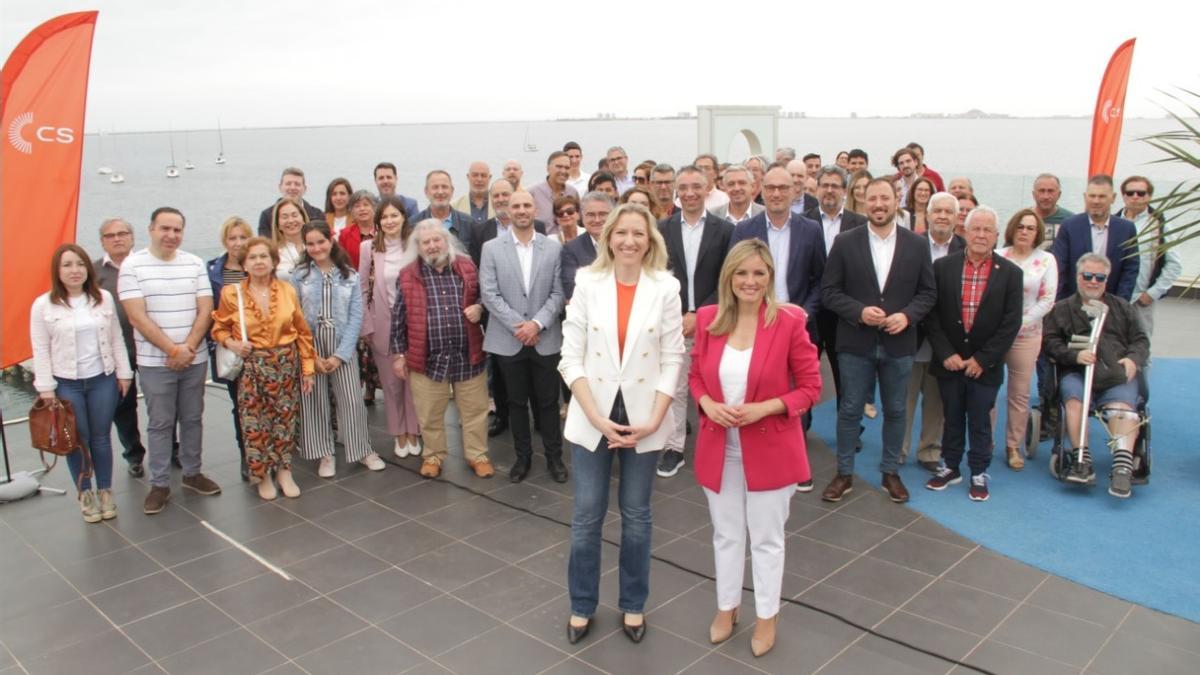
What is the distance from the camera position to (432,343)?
200 inches

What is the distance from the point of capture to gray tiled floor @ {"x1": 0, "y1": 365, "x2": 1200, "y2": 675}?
10.7ft

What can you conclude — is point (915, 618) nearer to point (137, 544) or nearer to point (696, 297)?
point (696, 297)

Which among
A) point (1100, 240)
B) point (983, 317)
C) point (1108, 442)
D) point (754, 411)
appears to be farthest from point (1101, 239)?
point (754, 411)

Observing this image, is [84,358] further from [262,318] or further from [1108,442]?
[1108,442]

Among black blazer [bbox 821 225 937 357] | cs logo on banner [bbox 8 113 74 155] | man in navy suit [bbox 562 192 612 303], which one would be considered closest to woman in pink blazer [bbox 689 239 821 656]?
black blazer [bbox 821 225 937 357]

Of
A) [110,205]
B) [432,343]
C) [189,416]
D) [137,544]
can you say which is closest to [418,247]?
[432,343]

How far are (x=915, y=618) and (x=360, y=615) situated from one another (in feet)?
7.34

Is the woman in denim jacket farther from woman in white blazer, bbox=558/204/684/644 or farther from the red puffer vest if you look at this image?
woman in white blazer, bbox=558/204/684/644

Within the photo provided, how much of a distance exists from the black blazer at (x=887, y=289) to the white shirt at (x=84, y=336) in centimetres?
384

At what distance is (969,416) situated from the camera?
480cm

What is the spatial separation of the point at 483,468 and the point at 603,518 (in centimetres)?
204

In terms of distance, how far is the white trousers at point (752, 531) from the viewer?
316 cm

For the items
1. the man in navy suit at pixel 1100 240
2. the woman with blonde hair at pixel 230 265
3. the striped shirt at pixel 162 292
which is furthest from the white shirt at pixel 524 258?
the man in navy suit at pixel 1100 240

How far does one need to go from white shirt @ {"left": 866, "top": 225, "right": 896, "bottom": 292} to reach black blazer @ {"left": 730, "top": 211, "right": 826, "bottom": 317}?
41 cm
